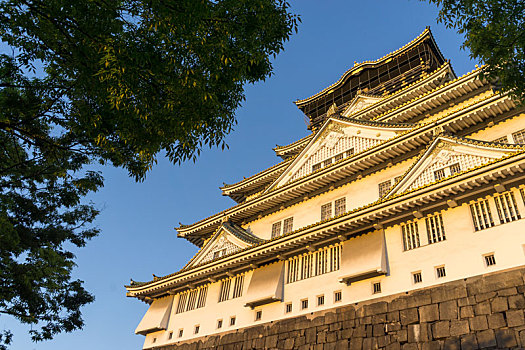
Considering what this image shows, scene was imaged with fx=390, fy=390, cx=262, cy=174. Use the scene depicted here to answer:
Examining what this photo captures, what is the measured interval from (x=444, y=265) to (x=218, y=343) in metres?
11.9

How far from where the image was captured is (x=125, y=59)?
897cm

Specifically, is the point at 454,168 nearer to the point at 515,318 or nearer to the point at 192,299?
the point at 515,318

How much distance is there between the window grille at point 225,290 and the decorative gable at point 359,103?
15630 mm

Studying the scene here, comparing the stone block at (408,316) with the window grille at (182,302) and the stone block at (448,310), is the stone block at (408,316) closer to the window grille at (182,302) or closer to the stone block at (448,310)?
the stone block at (448,310)

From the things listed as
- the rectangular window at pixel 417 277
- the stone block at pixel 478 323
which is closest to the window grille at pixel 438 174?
the rectangular window at pixel 417 277

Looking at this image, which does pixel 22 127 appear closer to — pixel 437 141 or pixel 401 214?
pixel 401 214

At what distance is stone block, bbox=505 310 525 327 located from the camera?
453 inches

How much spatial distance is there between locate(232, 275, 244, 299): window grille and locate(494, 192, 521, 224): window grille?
13049mm

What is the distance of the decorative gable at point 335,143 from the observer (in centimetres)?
2170

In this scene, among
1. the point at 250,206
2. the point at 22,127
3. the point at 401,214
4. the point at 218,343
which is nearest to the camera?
the point at 22,127

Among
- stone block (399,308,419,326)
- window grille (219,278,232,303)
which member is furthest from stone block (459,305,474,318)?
window grille (219,278,232,303)

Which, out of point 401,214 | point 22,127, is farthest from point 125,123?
point 401,214

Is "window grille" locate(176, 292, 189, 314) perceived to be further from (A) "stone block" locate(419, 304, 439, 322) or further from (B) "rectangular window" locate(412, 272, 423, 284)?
(A) "stone block" locate(419, 304, 439, 322)

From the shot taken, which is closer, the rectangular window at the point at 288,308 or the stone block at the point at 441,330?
the stone block at the point at 441,330
